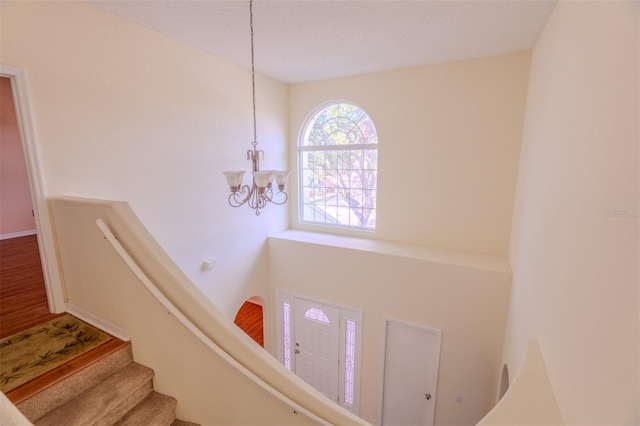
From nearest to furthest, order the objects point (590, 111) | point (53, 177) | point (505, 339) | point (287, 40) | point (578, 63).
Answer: point (590, 111)
point (578, 63)
point (53, 177)
point (287, 40)
point (505, 339)

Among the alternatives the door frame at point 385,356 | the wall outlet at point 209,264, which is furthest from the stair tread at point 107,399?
the door frame at point 385,356

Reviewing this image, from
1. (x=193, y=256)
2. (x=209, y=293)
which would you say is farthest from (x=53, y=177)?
(x=209, y=293)

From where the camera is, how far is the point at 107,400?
1645 millimetres

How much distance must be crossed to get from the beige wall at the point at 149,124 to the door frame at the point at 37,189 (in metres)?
0.04

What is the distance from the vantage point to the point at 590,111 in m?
1.32

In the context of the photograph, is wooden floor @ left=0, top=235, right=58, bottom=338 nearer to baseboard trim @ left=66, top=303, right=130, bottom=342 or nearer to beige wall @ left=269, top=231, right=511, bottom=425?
baseboard trim @ left=66, top=303, right=130, bottom=342

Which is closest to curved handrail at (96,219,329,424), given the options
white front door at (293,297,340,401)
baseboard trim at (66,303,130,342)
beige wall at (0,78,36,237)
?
baseboard trim at (66,303,130,342)

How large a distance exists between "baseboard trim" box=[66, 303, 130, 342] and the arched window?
341cm

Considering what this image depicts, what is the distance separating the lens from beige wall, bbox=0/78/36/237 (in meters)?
4.17

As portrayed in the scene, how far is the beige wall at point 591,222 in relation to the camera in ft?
2.99

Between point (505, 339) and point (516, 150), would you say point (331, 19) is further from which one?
point (505, 339)

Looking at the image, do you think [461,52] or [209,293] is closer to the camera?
[461,52]

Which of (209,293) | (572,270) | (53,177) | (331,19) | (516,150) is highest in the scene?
(331,19)

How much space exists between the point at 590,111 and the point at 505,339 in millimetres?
2903
